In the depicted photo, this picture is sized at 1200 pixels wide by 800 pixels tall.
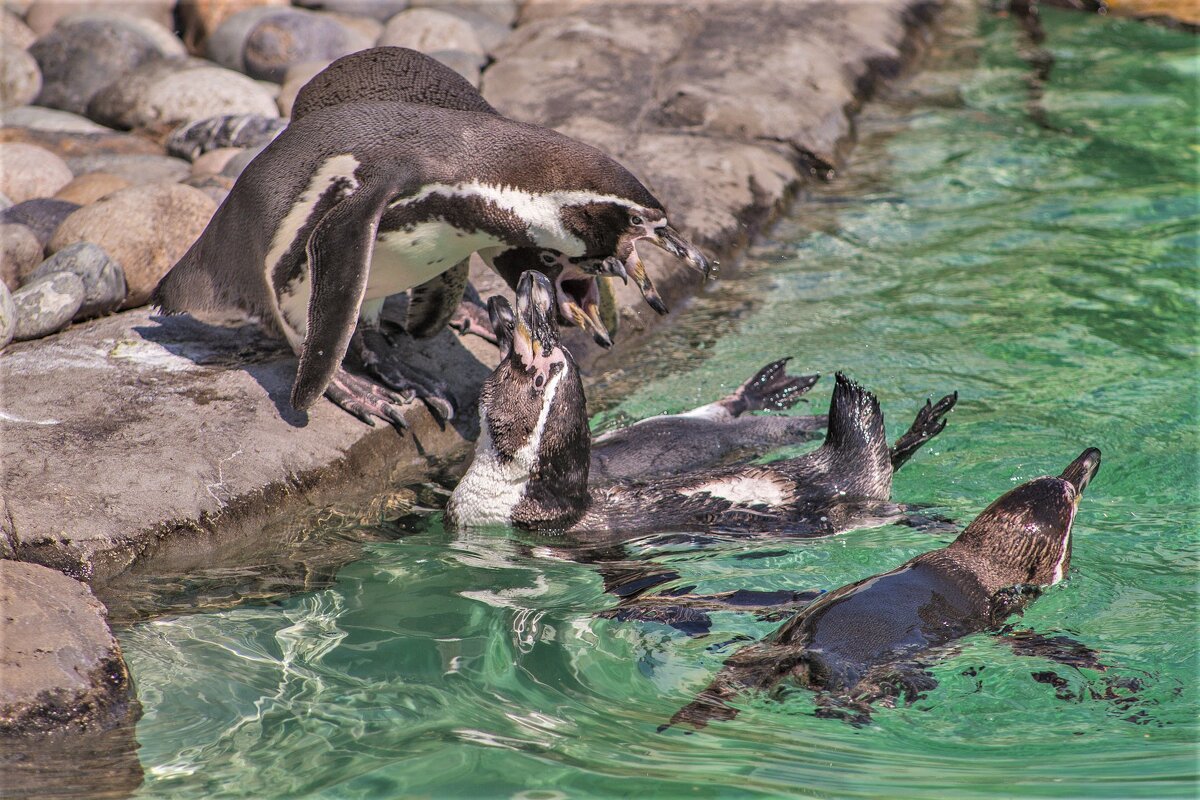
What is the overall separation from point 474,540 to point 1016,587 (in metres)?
1.54

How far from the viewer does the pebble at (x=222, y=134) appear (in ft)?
21.8

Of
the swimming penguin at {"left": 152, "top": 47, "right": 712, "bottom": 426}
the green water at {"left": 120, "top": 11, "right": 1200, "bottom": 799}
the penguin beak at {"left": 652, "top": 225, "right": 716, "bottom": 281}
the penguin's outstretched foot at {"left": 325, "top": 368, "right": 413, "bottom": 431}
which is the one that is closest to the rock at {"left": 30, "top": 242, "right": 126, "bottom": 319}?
the swimming penguin at {"left": 152, "top": 47, "right": 712, "bottom": 426}

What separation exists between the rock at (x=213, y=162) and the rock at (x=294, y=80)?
2.31ft

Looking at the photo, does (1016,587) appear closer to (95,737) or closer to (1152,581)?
(1152,581)

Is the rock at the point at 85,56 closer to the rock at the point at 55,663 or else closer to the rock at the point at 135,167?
the rock at the point at 135,167

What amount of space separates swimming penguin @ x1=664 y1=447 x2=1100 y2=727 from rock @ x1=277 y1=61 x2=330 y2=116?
193 inches

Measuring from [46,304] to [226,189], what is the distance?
4.60 ft

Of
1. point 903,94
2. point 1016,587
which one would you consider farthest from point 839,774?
point 903,94

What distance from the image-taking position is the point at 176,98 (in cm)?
714

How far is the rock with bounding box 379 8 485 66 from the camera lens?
8.16m

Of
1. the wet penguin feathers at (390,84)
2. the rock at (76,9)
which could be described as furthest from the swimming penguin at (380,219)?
the rock at (76,9)

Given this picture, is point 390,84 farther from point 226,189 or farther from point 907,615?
point 907,615

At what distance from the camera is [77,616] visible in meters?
3.05

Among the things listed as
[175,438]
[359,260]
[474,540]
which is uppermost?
[359,260]
